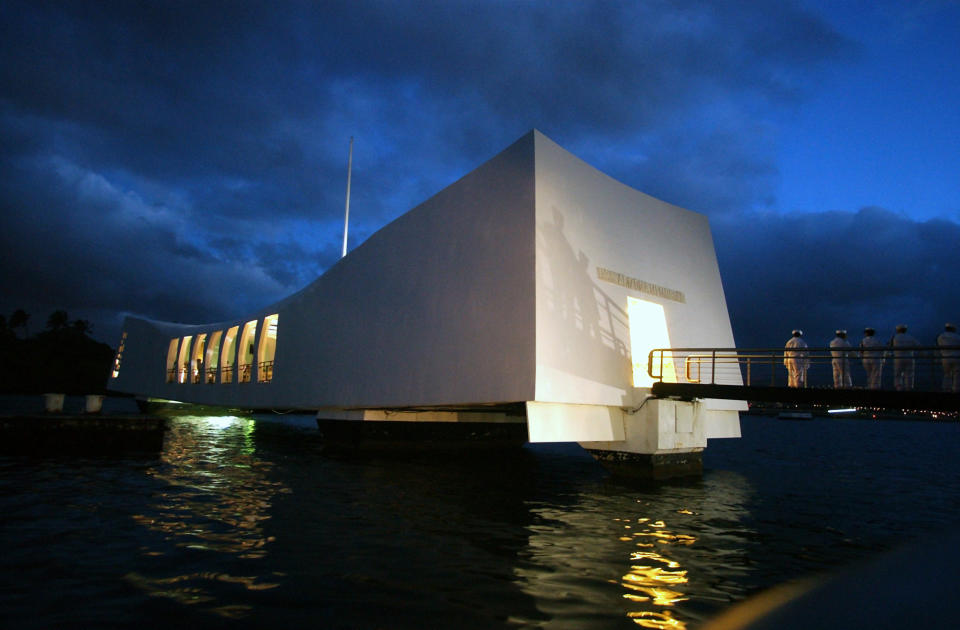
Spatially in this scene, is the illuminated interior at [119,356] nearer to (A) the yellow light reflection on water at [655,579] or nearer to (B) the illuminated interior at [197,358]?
(B) the illuminated interior at [197,358]

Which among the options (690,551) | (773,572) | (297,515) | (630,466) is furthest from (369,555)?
(630,466)

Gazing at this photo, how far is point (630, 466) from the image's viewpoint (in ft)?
44.9

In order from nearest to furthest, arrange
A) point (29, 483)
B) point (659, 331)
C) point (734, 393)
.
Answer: point (29, 483) < point (734, 393) < point (659, 331)

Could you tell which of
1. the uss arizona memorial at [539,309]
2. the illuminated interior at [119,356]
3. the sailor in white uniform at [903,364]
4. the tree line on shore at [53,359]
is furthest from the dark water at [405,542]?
the tree line on shore at [53,359]

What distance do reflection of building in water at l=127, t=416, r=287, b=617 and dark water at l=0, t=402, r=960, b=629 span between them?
3 centimetres

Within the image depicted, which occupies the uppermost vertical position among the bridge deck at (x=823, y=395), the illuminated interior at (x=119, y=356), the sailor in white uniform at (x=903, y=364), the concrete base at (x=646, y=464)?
the illuminated interior at (x=119, y=356)

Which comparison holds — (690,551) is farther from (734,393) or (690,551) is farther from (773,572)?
(734,393)

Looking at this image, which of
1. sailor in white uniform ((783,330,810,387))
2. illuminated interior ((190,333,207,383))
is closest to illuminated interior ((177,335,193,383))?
illuminated interior ((190,333,207,383))

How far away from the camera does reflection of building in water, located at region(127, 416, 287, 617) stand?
5023 mm

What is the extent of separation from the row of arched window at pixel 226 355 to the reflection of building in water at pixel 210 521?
8.39 meters

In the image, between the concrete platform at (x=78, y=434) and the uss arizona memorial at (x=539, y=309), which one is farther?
the concrete platform at (x=78, y=434)

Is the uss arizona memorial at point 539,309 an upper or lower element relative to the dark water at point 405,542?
upper

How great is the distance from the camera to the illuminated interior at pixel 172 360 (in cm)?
3328

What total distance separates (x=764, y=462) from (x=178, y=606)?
19.6 metres
